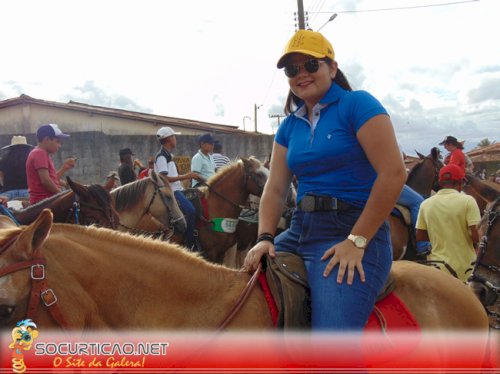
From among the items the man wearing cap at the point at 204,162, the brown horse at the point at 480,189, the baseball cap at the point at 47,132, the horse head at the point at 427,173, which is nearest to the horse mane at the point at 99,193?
the baseball cap at the point at 47,132

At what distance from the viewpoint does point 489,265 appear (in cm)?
412

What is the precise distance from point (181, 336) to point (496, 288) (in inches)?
132

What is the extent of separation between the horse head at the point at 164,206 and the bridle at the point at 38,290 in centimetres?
469

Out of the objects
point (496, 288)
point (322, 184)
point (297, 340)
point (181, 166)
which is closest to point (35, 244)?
point (297, 340)

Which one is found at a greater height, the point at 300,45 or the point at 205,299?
the point at 300,45

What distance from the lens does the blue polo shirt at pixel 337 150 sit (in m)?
2.10

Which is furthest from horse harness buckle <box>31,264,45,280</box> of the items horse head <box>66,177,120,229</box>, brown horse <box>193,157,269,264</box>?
brown horse <box>193,157,269,264</box>

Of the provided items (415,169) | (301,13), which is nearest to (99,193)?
(415,169)

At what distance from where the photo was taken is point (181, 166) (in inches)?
616

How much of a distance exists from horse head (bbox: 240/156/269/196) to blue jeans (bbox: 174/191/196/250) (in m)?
0.99

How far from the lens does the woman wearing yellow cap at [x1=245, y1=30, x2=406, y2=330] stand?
2.01 metres

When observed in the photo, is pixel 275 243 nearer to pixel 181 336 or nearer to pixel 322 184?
pixel 322 184

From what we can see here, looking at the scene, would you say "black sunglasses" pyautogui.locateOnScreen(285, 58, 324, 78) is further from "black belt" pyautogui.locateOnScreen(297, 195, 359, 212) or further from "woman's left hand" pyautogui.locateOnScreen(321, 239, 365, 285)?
"woman's left hand" pyautogui.locateOnScreen(321, 239, 365, 285)

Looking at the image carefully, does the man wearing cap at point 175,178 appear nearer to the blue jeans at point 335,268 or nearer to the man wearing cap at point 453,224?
the man wearing cap at point 453,224
